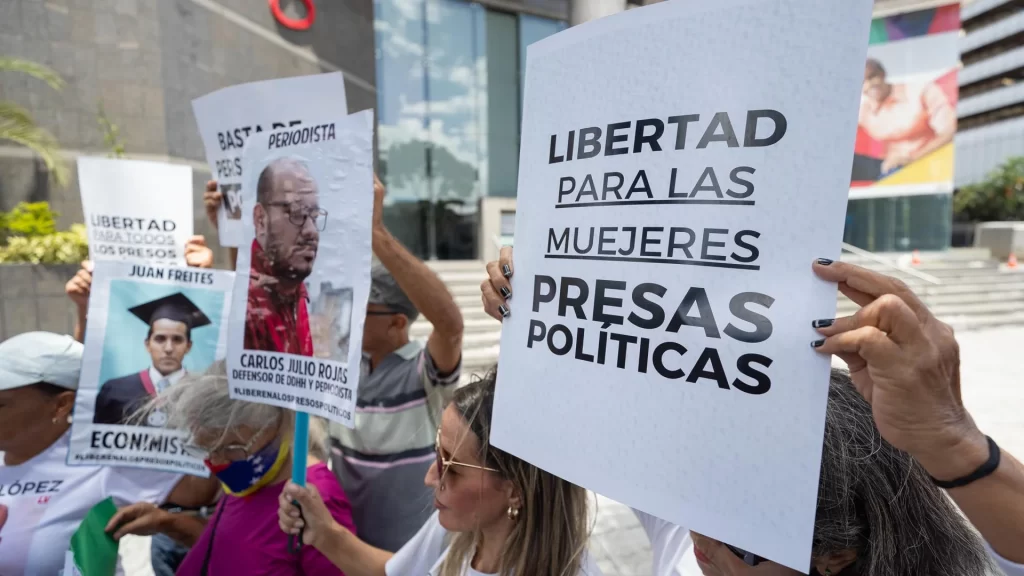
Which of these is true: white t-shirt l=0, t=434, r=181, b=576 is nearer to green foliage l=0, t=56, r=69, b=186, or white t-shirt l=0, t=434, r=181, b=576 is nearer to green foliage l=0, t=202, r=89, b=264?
green foliage l=0, t=202, r=89, b=264

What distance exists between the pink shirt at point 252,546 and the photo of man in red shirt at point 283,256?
1.58ft

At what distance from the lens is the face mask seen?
1601 millimetres

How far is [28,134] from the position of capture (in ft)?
20.0

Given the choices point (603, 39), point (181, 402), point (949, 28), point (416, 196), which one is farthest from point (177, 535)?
point (949, 28)

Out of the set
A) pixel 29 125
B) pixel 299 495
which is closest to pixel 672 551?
pixel 299 495

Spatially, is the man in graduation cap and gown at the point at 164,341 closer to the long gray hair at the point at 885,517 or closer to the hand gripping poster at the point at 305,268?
the hand gripping poster at the point at 305,268

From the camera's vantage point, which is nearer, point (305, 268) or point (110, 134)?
Answer: point (305, 268)

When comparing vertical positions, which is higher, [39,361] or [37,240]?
[37,240]

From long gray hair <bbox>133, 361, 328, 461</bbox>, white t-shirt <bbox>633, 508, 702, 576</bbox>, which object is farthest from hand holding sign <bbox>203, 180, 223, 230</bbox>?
white t-shirt <bbox>633, 508, 702, 576</bbox>

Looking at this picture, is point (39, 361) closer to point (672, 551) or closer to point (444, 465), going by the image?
point (444, 465)

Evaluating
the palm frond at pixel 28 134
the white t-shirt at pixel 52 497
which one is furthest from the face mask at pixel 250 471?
the palm frond at pixel 28 134

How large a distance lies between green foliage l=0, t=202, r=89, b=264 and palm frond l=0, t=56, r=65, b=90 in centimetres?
149

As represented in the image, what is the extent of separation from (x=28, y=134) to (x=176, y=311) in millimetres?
6152

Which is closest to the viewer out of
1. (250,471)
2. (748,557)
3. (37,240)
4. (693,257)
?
(693,257)
